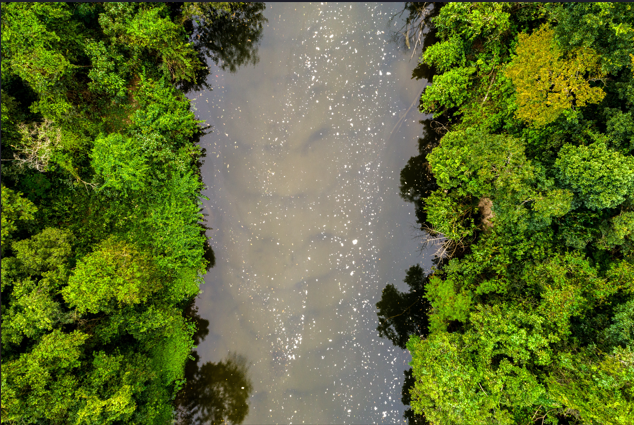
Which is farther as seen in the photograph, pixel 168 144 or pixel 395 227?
pixel 395 227

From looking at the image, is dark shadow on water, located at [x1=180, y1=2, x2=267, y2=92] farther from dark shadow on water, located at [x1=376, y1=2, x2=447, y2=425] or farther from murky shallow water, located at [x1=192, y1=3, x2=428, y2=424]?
dark shadow on water, located at [x1=376, y1=2, x2=447, y2=425]

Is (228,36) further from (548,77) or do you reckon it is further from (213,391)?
(213,391)

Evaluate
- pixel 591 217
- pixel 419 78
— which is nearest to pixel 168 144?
pixel 419 78

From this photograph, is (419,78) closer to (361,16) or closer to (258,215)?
(361,16)

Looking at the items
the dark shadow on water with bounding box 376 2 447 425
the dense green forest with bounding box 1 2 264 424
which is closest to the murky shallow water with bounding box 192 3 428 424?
the dark shadow on water with bounding box 376 2 447 425

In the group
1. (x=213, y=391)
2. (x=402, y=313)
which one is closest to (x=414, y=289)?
(x=402, y=313)

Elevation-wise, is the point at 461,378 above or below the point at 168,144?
below

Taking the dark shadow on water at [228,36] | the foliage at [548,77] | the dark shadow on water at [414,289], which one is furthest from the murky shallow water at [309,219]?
the foliage at [548,77]

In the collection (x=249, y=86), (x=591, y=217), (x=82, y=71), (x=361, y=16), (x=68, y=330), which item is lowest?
(x=68, y=330)
